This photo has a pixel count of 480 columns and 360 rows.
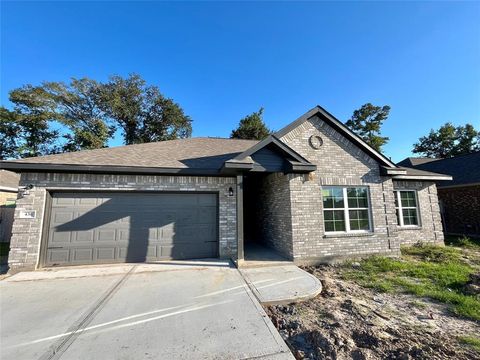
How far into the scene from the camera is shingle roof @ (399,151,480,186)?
13531 mm

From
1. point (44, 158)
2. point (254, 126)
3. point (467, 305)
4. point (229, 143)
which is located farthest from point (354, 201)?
point (254, 126)

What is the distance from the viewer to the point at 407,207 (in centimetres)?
1015

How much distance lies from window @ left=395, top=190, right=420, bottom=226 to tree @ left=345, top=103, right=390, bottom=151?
81.2ft

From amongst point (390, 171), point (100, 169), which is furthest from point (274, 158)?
point (100, 169)

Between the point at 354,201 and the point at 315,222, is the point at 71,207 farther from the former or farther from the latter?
the point at 354,201

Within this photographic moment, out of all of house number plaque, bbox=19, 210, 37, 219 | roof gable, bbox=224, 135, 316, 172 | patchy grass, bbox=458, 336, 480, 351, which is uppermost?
roof gable, bbox=224, 135, 316, 172

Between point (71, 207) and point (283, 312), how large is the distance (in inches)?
273

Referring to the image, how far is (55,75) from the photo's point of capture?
23.6 metres

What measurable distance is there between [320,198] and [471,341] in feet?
15.9

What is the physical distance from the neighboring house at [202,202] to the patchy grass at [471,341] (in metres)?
4.11

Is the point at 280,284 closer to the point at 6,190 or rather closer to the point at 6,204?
the point at 6,190

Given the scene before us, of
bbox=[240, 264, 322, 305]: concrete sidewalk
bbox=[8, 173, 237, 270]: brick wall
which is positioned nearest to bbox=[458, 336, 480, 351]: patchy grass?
bbox=[240, 264, 322, 305]: concrete sidewalk

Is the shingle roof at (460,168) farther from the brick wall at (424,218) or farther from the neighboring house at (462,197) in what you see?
the brick wall at (424,218)

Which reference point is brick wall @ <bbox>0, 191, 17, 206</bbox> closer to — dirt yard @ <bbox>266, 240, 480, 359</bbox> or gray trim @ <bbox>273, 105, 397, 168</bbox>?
gray trim @ <bbox>273, 105, 397, 168</bbox>
